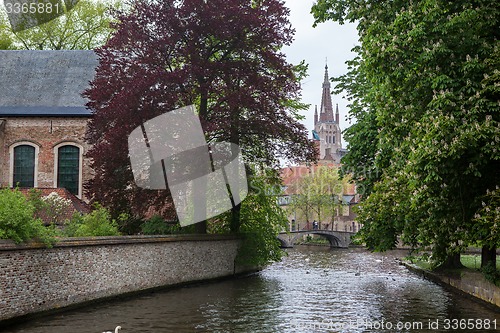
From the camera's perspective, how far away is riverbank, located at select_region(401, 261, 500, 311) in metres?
17.6

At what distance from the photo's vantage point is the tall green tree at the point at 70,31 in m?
45.0

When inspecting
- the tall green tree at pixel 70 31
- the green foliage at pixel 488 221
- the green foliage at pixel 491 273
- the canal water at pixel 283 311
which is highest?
the tall green tree at pixel 70 31

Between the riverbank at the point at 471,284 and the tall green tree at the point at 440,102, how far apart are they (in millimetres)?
1915

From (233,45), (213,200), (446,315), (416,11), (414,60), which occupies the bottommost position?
(446,315)

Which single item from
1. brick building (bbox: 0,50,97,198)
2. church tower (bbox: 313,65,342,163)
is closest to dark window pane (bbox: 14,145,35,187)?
brick building (bbox: 0,50,97,198)

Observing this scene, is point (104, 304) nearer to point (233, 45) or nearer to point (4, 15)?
point (233, 45)

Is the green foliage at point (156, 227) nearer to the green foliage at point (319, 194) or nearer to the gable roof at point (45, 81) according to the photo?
the gable roof at point (45, 81)

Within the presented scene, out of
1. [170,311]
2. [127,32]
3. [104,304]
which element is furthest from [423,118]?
[127,32]

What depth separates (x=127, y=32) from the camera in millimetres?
25156

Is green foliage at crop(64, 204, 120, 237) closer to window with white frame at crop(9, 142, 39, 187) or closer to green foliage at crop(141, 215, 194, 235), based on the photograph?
green foliage at crop(141, 215, 194, 235)

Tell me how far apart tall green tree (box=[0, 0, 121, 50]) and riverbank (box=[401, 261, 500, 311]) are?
29348 mm

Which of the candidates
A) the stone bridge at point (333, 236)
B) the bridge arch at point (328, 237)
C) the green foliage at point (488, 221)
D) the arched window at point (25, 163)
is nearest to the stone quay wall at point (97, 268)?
the green foliage at point (488, 221)

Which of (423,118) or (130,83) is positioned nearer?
(423,118)

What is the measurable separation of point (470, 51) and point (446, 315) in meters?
6.69
